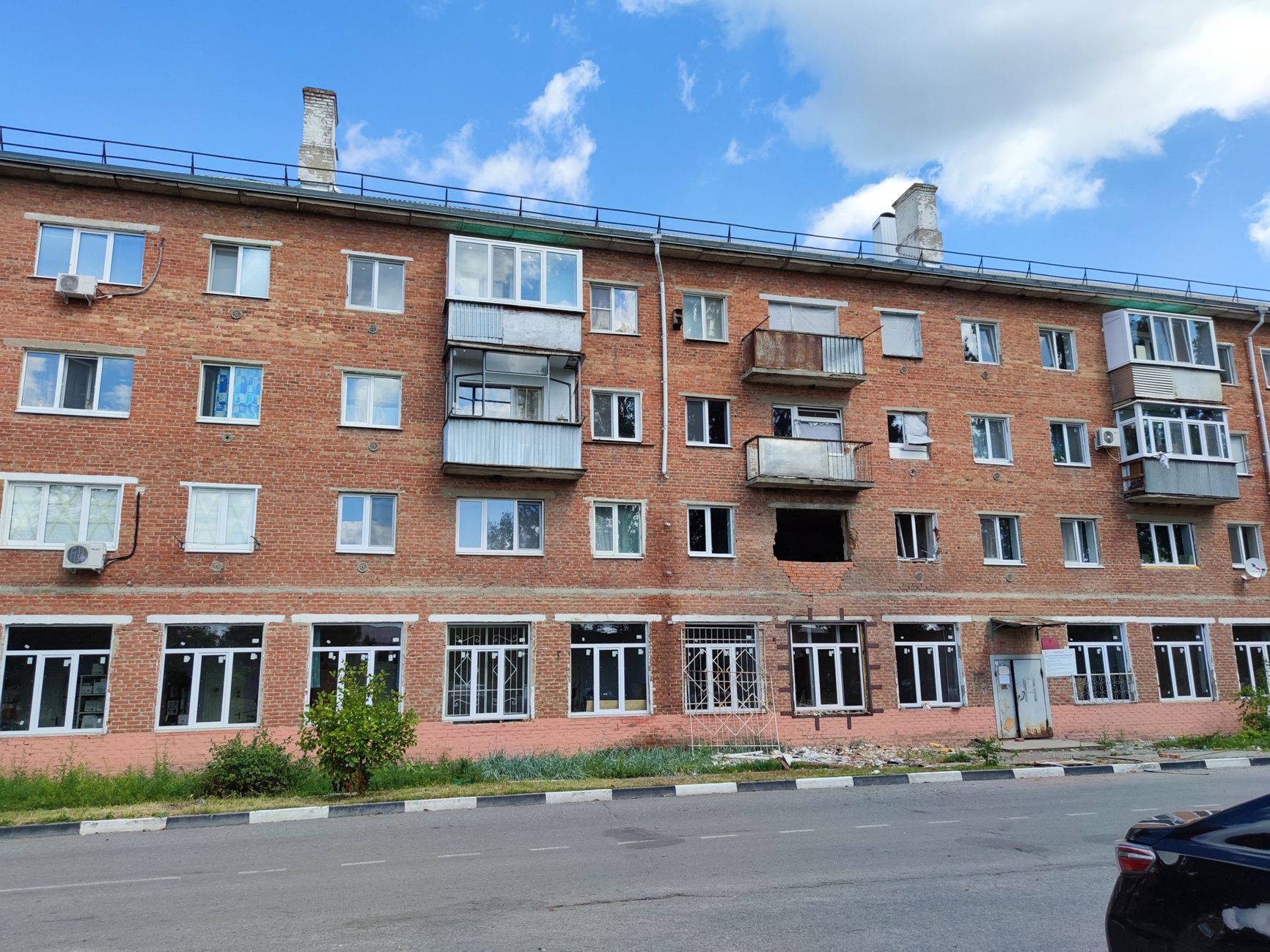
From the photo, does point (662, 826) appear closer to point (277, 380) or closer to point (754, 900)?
point (754, 900)

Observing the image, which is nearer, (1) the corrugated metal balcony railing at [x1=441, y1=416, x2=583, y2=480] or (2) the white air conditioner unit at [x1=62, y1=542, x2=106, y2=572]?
(2) the white air conditioner unit at [x1=62, y1=542, x2=106, y2=572]

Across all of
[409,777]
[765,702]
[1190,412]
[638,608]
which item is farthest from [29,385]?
[1190,412]

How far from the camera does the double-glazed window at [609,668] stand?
19250 millimetres

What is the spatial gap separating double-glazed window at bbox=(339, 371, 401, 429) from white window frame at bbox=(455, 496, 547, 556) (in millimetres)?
2358

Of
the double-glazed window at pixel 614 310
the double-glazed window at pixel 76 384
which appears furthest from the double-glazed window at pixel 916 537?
the double-glazed window at pixel 76 384

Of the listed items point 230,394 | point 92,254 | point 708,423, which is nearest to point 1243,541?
point 708,423

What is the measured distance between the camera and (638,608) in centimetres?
1984

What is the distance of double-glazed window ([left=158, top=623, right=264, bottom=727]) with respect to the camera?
16955 mm

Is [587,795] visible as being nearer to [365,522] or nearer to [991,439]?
[365,522]

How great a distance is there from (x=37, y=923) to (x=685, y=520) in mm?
15051

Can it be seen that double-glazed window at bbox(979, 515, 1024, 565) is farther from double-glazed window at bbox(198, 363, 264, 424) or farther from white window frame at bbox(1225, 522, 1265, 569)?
double-glazed window at bbox(198, 363, 264, 424)

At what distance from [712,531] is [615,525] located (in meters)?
2.39

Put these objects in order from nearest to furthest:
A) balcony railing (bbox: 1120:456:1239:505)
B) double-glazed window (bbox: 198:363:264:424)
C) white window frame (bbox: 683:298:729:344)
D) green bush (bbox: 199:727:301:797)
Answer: green bush (bbox: 199:727:301:797)
double-glazed window (bbox: 198:363:264:424)
white window frame (bbox: 683:298:729:344)
balcony railing (bbox: 1120:456:1239:505)

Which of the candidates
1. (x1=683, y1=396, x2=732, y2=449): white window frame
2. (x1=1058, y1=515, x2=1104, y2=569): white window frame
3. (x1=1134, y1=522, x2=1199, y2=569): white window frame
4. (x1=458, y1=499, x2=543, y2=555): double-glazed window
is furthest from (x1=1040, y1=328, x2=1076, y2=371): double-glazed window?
(x1=458, y1=499, x2=543, y2=555): double-glazed window
